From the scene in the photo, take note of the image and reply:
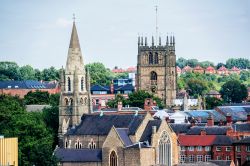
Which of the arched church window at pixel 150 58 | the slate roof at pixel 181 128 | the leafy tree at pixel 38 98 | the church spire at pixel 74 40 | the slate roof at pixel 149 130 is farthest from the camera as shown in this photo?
the arched church window at pixel 150 58

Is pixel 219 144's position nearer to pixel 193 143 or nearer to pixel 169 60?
pixel 193 143

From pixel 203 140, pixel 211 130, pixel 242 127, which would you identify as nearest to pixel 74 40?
pixel 203 140

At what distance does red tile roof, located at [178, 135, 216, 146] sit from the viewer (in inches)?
4983

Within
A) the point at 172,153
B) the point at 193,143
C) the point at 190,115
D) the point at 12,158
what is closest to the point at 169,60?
the point at 190,115

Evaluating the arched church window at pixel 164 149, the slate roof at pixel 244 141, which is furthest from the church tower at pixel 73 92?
the slate roof at pixel 244 141

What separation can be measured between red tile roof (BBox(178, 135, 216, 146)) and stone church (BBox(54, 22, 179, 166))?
34.8ft

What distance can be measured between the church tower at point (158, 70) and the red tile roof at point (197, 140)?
5413 cm

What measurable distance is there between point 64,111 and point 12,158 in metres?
47.3

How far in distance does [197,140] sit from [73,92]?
50.3 feet

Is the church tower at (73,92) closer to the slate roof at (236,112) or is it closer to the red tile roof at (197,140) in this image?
the red tile roof at (197,140)

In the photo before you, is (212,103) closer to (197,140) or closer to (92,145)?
(197,140)

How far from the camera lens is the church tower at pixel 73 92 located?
125250 mm

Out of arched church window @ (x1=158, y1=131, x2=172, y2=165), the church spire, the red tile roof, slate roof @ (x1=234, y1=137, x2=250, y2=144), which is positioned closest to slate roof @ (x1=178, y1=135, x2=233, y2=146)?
the red tile roof

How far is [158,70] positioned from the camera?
185 m
